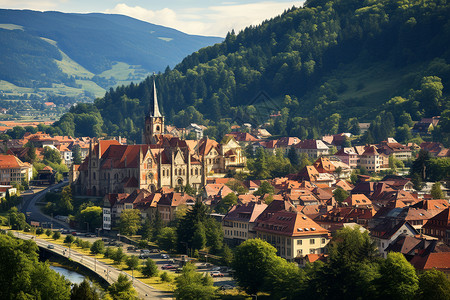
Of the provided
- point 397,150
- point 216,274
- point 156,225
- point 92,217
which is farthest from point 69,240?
point 397,150

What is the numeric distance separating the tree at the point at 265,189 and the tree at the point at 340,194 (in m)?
8.79

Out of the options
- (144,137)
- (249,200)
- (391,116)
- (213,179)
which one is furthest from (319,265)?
(391,116)

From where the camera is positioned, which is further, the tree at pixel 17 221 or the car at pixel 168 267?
the tree at pixel 17 221

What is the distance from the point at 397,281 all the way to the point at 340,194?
52.1 m

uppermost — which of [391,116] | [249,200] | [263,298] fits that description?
[391,116]

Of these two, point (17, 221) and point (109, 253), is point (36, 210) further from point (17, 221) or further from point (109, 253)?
point (109, 253)

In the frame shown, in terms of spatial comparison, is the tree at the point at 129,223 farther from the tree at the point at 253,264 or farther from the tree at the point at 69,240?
the tree at the point at 253,264

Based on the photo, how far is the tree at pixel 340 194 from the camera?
123m

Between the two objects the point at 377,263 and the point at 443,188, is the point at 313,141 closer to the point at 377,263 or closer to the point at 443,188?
the point at 443,188

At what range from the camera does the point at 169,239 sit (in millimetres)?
109250

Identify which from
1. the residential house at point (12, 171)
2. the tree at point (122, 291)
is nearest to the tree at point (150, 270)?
the tree at point (122, 291)

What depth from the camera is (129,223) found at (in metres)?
120

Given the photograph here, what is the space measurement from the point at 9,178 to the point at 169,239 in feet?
198

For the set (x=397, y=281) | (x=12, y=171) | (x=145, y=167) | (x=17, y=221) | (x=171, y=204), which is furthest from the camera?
(x=12, y=171)
